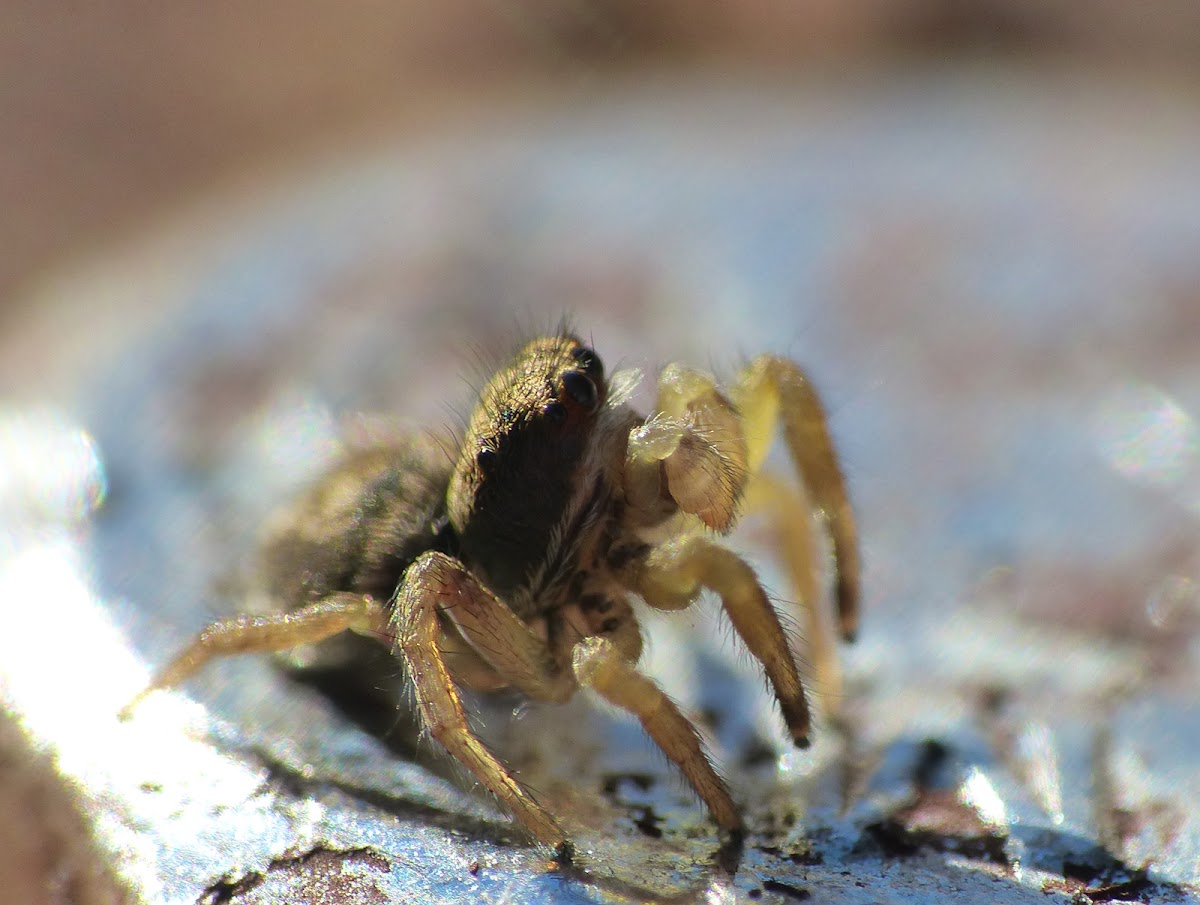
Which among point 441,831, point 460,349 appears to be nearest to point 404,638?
point 441,831

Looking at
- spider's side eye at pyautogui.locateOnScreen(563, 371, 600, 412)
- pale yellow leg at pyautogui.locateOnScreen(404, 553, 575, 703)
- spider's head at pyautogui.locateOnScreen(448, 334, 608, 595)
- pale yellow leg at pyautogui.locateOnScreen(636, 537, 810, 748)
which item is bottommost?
pale yellow leg at pyautogui.locateOnScreen(404, 553, 575, 703)

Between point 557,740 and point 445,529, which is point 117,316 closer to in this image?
point 445,529

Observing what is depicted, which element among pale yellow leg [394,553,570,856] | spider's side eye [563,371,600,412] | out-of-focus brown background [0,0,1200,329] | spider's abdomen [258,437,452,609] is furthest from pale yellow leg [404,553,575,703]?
out-of-focus brown background [0,0,1200,329]

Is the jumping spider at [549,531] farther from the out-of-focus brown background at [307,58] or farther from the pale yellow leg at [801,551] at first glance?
the out-of-focus brown background at [307,58]

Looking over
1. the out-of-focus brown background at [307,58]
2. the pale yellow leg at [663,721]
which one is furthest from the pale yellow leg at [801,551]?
the out-of-focus brown background at [307,58]

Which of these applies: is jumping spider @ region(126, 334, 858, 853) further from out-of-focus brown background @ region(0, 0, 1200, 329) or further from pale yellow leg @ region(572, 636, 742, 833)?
out-of-focus brown background @ region(0, 0, 1200, 329)

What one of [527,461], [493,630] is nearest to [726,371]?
[527,461]
